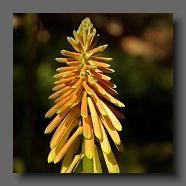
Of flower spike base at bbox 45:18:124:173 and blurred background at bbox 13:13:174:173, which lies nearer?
flower spike base at bbox 45:18:124:173

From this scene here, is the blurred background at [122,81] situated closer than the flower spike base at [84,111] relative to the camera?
No

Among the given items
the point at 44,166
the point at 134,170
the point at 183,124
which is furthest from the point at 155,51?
the point at 44,166

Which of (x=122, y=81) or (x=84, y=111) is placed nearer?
(x=84, y=111)

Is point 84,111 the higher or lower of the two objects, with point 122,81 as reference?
lower
